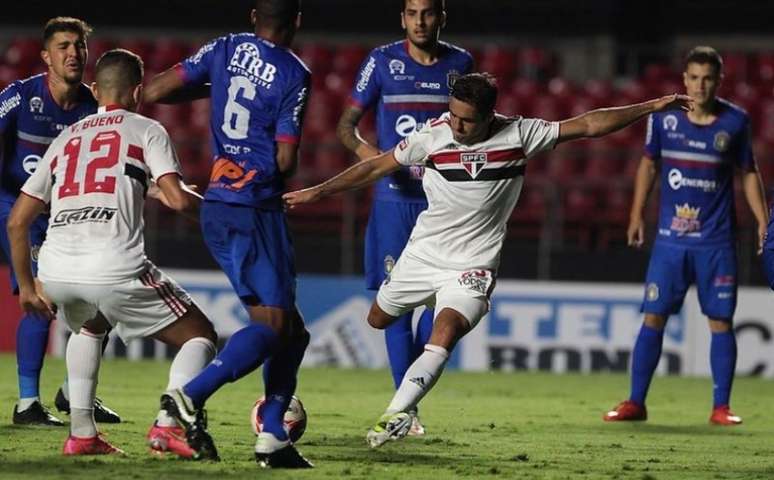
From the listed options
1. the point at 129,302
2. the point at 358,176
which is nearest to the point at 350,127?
the point at 358,176

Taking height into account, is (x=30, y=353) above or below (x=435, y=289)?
below

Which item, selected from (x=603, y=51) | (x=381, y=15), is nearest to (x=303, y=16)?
(x=381, y=15)

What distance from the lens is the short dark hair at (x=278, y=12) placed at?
6574mm

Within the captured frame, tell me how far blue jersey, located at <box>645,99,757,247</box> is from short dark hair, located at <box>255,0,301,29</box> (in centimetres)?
342

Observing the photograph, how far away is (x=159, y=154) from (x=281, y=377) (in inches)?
42.4

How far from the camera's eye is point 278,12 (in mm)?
6574

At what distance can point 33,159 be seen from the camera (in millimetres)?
8164

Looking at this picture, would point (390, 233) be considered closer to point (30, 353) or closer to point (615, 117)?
point (615, 117)

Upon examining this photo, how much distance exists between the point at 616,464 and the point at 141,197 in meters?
2.38

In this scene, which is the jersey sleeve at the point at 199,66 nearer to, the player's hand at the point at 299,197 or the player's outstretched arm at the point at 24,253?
the player's hand at the point at 299,197

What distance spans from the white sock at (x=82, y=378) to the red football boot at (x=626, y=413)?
3.74m

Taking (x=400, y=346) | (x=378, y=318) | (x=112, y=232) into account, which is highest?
(x=112, y=232)

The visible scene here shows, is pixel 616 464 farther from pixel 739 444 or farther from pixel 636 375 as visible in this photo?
pixel 636 375

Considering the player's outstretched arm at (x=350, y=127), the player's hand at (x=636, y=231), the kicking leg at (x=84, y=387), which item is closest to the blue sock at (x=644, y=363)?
the player's hand at (x=636, y=231)
